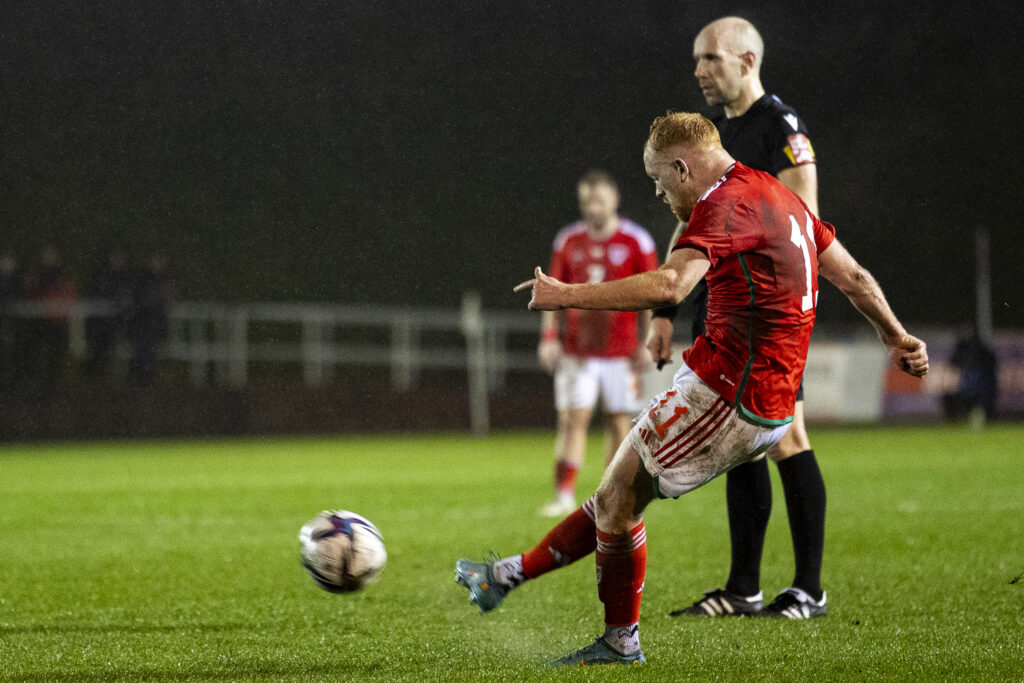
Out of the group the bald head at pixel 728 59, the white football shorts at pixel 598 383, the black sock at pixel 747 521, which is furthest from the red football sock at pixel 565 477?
the bald head at pixel 728 59

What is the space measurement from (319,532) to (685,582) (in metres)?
2.02

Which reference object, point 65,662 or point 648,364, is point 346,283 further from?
point 65,662

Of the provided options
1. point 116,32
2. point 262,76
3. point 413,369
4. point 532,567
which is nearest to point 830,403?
point 413,369

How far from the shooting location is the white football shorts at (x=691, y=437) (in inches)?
137

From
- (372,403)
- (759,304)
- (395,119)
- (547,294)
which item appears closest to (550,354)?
(759,304)

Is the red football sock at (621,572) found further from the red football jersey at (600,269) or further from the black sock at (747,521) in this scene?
the red football jersey at (600,269)

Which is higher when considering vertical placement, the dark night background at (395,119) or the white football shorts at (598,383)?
the dark night background at (395,119)

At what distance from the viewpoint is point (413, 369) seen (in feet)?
97.9

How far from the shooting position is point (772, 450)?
473cm

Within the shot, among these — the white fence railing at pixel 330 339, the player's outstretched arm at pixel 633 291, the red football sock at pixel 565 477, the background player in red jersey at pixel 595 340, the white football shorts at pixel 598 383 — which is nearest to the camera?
the player's outstretched arm at pixel 633 291

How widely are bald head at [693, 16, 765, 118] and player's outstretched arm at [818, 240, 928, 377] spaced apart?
1136 millimetres

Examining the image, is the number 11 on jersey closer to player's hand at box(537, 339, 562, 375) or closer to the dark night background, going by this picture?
player's hand at box(537, 339, 562, 375)

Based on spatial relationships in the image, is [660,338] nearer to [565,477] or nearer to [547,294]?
[547,294]

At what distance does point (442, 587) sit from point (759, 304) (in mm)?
2442
